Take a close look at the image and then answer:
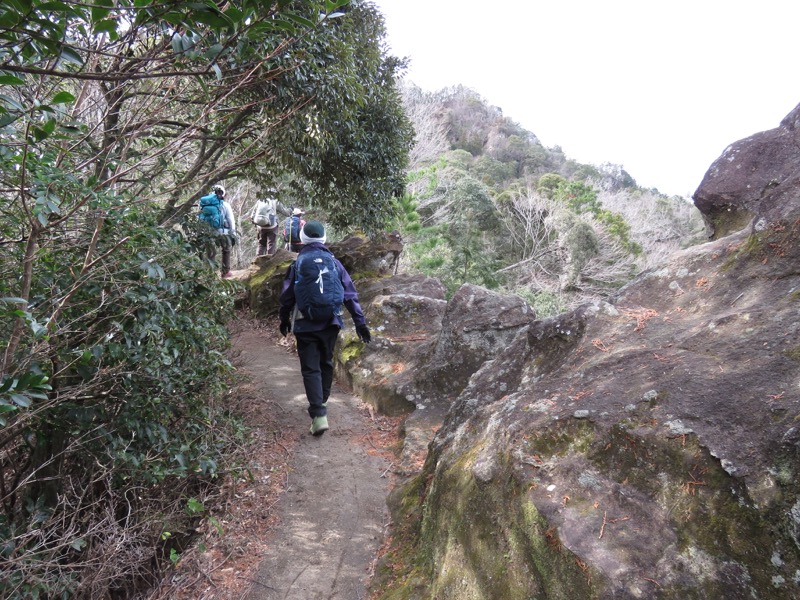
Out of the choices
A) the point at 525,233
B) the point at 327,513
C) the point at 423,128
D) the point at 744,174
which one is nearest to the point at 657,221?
the point at 525,233

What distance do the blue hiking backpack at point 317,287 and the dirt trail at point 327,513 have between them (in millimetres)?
1362

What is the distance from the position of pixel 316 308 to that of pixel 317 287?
0.20m

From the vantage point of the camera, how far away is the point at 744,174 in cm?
442

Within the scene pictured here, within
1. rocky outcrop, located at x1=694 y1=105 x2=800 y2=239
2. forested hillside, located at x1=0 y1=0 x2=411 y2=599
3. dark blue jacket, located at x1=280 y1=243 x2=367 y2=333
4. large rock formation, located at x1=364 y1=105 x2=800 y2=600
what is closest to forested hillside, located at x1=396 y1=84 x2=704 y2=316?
dark blue jacket, located at x1=280 y1=243 x2=367 y2=333

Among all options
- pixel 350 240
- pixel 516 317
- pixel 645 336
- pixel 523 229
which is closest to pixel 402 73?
pixel 350 240

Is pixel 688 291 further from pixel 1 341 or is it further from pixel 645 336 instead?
pixel 1 341

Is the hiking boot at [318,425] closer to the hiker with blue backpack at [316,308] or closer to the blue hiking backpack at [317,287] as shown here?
the hiker with blue backpack at [316,308]

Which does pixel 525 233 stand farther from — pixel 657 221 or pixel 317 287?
pixel 317 287

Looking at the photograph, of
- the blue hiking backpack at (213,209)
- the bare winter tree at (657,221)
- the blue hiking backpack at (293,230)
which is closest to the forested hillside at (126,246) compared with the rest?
the blue hiking backpack at (213,209)

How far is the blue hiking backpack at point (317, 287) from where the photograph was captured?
4.88m

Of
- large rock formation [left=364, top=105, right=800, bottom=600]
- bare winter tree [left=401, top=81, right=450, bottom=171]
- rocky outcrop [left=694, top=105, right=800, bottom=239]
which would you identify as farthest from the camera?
bare winter tree [left=401, top=81, right=450, bottom=171]

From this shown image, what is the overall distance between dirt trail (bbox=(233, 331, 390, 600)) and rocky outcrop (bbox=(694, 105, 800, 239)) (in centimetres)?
383

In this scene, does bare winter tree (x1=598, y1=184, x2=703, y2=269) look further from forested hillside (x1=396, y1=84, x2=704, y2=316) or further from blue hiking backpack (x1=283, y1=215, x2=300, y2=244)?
blue hiking backpack (x1=283, y1=215, x2=300, y2=244)

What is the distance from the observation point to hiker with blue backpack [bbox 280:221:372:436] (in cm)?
489
